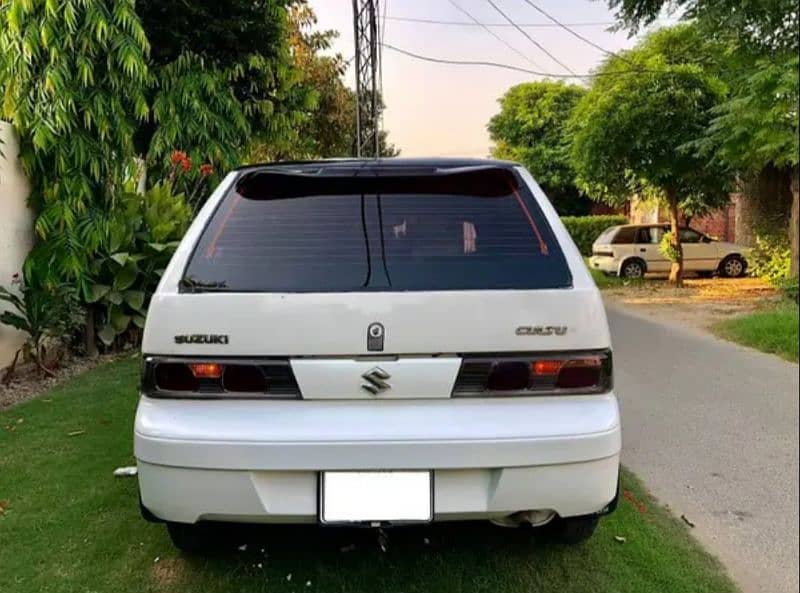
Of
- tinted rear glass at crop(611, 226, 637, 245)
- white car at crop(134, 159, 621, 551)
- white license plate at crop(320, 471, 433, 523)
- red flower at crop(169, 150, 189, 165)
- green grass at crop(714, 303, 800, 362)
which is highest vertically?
red flower at crop(169, 150, 189, 165)

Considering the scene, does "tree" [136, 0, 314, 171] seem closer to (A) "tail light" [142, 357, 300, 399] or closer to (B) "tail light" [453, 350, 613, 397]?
(A) "tail light" [142, 357, 300, 399]

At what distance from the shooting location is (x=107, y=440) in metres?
3.97

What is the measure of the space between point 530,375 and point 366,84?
529 inches

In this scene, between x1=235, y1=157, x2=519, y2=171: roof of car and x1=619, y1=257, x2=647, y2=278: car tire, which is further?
x1=619, y1=257, x2=647, y2=278: car tire

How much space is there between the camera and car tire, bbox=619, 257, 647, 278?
46.1 feet

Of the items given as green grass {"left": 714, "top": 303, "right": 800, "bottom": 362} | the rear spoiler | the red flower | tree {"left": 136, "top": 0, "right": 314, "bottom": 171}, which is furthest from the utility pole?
green grass {"left": 714, "top": 303, "right": 800, "bottom": 362}

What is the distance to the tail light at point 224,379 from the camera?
1.96 meters

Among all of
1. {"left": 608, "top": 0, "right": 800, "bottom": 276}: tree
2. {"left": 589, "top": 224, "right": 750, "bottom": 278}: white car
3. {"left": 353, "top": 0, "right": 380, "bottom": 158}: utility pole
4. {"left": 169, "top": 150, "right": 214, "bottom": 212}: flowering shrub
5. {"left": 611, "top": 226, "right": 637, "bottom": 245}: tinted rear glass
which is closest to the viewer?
{"left": 608, "top": 0, "right": 800, "bottom": 276}: tree

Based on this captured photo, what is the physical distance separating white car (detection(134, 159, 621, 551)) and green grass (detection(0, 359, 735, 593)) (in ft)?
1.72

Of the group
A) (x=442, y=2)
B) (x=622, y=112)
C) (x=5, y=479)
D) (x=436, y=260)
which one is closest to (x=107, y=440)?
(x=5, y=479)

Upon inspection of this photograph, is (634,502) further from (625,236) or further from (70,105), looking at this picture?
(625,236)

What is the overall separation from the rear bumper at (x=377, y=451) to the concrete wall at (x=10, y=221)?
4082mm

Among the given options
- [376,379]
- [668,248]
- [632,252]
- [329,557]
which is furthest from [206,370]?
[632,252]

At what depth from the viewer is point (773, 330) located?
1091 mm
